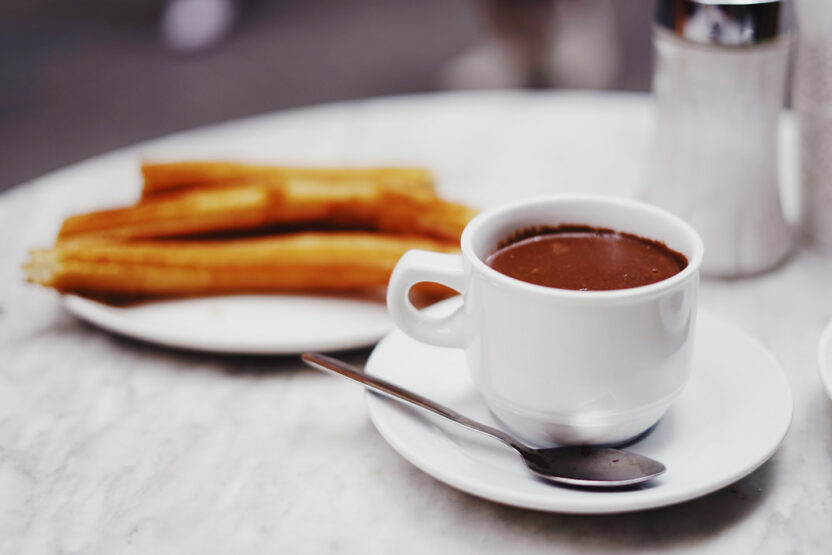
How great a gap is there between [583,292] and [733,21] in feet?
1.36

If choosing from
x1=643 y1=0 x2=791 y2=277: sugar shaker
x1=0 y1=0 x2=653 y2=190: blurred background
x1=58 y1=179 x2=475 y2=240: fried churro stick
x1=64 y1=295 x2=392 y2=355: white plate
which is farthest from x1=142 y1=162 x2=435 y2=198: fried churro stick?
x1=0 y1=0 x2=653 y2=190: blurred background

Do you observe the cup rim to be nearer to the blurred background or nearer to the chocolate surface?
the chocolate surface

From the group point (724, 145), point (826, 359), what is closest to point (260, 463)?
point (826, 359)

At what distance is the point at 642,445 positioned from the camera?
65cm

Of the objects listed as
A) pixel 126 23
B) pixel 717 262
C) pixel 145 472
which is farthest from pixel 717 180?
pixel 126 23

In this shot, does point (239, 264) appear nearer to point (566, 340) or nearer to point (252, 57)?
point (566, 340)

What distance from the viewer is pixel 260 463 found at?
0.68 metres

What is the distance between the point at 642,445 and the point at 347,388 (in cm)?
27

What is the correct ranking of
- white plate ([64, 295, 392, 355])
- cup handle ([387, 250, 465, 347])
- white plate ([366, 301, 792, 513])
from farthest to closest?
white plate ([64, 295, 392, 355]) → cup handle ([387, 250, 465, 347]) → white plate ([366, 301, 792, 513])

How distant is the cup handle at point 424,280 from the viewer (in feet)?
2.18

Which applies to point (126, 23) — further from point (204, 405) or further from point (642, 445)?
point (642, 445)

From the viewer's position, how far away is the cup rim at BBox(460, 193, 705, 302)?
1.87 feet

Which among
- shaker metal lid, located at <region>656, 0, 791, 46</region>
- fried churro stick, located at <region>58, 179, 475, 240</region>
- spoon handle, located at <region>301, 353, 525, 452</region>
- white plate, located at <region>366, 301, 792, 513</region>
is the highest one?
shaker metal lid, located at <region>656, 0, 791, 46</region>

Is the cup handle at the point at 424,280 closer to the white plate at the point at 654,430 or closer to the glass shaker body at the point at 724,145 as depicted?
the white plate at the point at 654,430
